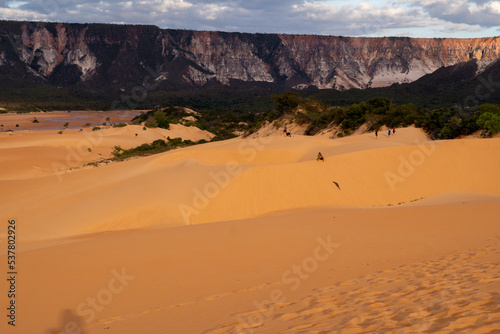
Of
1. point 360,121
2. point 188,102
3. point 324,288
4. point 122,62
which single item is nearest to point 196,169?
point 324,288

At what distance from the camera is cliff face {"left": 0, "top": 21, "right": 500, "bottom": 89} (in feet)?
491

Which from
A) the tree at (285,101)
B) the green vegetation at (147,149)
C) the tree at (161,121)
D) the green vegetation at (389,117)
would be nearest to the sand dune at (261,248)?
the green vegetation at (389,117)

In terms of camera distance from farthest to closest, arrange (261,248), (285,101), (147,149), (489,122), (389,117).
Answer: (285,101) < (147,149) < (389,117) < (489,122) < (261,248)

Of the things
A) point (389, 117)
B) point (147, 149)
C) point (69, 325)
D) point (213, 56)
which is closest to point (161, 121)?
point (147, 149)

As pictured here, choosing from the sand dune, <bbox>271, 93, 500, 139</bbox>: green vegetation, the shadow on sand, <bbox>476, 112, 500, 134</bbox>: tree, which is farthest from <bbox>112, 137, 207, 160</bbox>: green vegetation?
the shadow on sand

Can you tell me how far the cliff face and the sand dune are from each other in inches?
4874

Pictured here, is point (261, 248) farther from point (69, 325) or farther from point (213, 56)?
point (213, 56)

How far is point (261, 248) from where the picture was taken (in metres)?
10.6

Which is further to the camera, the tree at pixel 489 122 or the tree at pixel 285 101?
the tree at pixel 285 101

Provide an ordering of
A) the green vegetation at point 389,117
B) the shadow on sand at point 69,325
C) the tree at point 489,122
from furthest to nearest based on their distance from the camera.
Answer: the green vegetation at point 389,117
the tree at point 489,122
the shadow on sand at point 69,325

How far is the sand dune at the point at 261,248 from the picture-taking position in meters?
6.24

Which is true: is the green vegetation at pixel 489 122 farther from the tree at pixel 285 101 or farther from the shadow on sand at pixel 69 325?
the shadow on sand at pixel 69 325

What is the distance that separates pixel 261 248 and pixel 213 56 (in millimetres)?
159487

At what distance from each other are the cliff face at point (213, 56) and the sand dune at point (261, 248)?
406 ft
